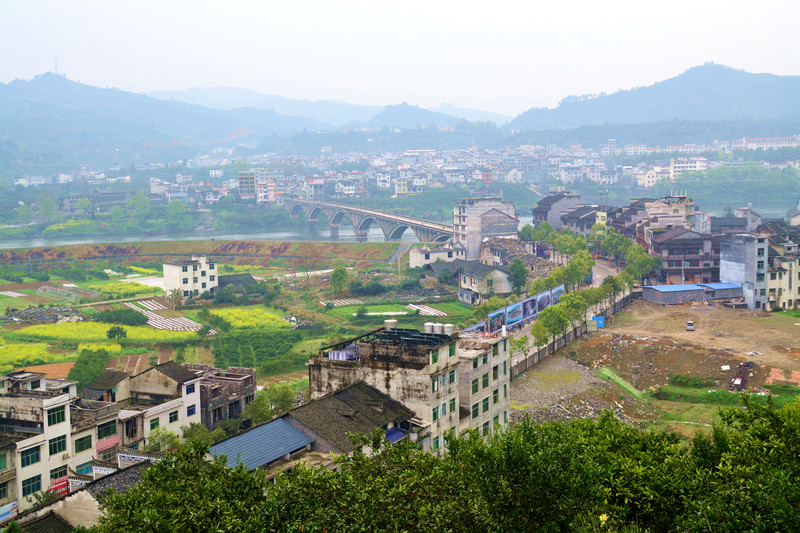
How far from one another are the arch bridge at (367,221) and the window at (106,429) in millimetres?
58428

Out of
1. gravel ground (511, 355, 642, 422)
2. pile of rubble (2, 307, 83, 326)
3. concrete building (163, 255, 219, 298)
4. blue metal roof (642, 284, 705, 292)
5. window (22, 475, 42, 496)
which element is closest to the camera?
window (22, 475, 42, 496)

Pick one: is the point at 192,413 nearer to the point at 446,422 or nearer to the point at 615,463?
the point at 446,422

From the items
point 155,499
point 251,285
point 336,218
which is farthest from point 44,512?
point 336,218

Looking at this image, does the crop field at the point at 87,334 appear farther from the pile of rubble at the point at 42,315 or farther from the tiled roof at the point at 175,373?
the tiled roof at the point at 175,373

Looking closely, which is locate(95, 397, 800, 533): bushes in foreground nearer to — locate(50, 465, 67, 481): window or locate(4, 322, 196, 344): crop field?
locate(50, 465, 67, 481): window

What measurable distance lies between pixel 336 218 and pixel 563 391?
79.7 m

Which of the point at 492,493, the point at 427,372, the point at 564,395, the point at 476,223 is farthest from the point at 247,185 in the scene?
the point at 492,493

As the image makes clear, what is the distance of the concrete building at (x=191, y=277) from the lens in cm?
6197

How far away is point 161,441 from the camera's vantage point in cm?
2628

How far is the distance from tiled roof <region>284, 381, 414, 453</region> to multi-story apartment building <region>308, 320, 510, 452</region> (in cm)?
48

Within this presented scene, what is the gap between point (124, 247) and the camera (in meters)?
90.3

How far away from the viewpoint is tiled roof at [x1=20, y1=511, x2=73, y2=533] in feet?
54.6

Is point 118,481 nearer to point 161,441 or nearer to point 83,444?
point 83,444

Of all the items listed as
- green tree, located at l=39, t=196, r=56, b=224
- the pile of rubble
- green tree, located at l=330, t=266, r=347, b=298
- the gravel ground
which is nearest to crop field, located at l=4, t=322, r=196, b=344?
the pile of rubble
